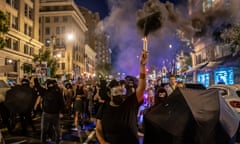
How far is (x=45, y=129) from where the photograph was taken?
26.3 feet

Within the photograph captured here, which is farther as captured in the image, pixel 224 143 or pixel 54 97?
pixel 54 97

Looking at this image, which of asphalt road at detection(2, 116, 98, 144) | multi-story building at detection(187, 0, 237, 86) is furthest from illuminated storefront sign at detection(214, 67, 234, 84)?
asphalt road at detection(2, 116, 98, 144)

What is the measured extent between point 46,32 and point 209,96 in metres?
79.5

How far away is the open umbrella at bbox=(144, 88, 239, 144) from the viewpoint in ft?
12.2

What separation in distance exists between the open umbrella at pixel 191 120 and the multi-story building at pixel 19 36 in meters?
35.1

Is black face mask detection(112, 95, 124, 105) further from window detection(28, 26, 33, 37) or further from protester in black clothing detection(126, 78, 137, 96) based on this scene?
window detection(28, 26, 33, 37)

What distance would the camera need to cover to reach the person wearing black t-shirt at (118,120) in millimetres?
4125

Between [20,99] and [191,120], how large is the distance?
775 centimetres

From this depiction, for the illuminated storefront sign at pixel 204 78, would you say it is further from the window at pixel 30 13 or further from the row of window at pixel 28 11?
the window at pixel 30 13

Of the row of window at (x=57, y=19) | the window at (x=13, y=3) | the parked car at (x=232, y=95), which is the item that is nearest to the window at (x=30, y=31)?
the window at (x=13, y=3)

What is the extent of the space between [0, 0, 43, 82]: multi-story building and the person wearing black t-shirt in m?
34.7

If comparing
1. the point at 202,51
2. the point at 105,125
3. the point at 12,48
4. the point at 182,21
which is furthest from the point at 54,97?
the point at 202,51

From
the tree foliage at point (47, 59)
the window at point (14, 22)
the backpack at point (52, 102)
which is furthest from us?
the tree foliage at point (47, 59)

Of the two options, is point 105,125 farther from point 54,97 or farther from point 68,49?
point 68,49
